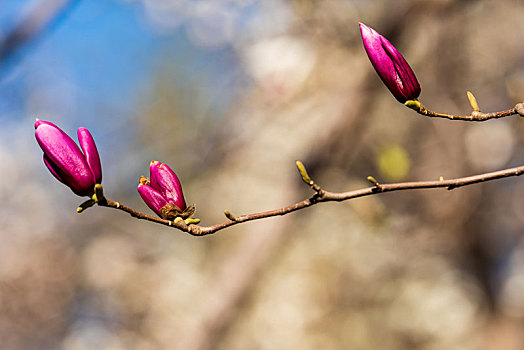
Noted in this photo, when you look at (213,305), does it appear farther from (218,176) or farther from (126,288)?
(126,288)

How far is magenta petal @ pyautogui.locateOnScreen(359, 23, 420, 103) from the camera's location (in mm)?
628

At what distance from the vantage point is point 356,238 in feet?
11.6

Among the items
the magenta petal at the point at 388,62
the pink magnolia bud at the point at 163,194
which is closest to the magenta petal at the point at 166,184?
the pink magnolia bud at the point at 163,194

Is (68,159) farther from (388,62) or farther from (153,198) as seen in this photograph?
(388,62)

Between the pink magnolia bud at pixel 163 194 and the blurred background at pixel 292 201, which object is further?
the blurred background at pixel 292 201

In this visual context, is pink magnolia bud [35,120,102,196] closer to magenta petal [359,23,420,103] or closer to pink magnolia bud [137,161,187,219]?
pink magnolia bud [137,161,187,219]

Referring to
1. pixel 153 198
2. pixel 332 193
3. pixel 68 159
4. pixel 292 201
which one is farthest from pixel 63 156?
pixel 292 201

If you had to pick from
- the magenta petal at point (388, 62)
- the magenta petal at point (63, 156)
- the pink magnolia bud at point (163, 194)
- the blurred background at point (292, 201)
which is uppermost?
the blurred background at point (292, 201)

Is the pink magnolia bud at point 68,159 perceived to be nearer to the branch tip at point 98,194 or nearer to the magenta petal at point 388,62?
the branch tip at point 98,194

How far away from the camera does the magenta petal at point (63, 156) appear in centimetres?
60

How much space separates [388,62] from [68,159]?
0.39m

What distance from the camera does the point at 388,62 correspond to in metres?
0.63

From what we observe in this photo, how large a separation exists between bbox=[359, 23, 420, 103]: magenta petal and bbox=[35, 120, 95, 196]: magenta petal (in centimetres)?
36

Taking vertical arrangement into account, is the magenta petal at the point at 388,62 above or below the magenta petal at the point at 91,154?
above
